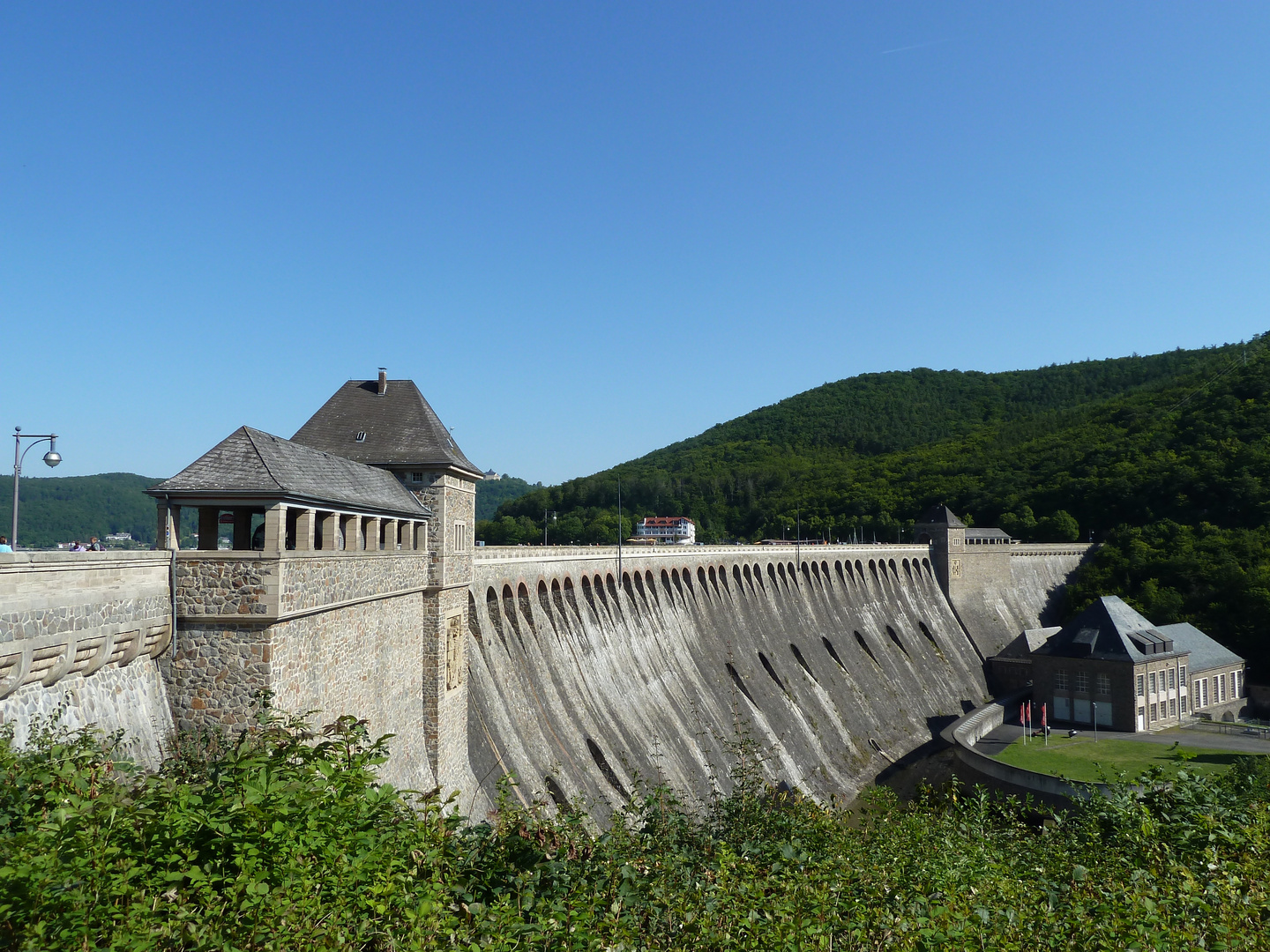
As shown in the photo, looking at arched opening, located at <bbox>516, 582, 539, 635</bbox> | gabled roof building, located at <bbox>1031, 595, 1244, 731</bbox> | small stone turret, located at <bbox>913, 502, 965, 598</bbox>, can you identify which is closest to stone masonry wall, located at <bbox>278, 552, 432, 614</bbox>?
arched opening, located at <bbox>516, 582, 539, 635</bbox>

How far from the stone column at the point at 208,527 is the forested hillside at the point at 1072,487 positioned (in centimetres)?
7996

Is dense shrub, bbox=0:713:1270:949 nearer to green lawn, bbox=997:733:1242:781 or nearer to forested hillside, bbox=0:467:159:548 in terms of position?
green lawn, bbox=997:733:1242:781

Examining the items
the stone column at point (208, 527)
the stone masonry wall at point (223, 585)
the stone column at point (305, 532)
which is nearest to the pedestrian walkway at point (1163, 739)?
the stone column at point (305, 532)

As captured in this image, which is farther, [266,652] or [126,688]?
[266,652]

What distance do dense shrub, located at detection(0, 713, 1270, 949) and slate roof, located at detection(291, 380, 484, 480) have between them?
13.5 m

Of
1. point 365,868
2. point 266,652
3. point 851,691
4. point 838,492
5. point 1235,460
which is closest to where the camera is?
point 365,868

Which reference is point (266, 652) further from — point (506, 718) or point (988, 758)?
point (988, 758)

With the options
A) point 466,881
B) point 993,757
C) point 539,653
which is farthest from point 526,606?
point 993,757

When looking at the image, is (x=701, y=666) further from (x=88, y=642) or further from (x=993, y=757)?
(x=88, y=642)

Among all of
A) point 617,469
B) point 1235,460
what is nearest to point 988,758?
point 1235,460

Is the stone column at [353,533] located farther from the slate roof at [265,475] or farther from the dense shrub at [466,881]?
the dense shrub at [466,881]

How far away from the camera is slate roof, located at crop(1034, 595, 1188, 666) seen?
59.0 meters

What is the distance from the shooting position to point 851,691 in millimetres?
57781

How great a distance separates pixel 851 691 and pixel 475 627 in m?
35.5
